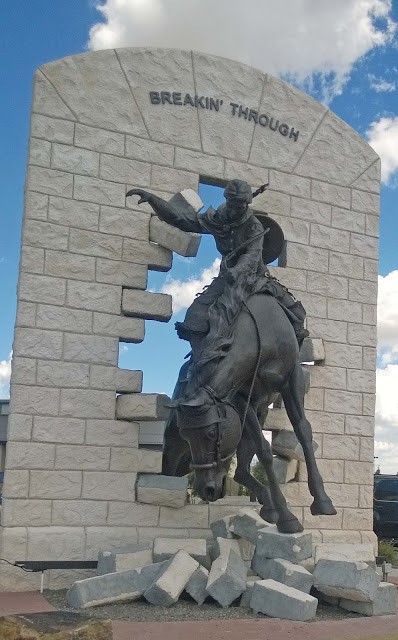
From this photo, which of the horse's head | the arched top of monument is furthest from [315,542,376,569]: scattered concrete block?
the arched top of monument

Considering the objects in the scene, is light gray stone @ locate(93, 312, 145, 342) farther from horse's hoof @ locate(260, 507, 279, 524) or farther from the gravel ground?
the gravel ground

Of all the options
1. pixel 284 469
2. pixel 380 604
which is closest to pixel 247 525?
pixel 380 604

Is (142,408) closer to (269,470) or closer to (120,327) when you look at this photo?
(120,327)

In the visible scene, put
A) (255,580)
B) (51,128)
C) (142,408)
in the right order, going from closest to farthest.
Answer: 1. (255,580)
2. (142,408)
3. (51,128)

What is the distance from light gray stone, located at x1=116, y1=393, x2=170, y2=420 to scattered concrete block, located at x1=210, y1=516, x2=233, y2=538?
1.07 metres

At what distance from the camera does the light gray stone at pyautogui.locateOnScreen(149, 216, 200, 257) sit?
6.88 meters

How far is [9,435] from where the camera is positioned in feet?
20.2

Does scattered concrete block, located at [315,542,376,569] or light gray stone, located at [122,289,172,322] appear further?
light gray stone, located at [122,289,172,322]

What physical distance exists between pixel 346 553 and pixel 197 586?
1.41 metres

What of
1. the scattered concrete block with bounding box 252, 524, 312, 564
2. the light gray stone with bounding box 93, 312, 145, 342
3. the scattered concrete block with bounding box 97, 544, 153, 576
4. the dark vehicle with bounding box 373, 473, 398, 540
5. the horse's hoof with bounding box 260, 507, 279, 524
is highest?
the light gray stone with bounding box 93, 312, 145, 342

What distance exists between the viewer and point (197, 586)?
204 inches

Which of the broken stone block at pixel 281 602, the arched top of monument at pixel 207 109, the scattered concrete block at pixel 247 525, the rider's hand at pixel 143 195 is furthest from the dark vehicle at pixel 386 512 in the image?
the rider's hand at pixel 143 195

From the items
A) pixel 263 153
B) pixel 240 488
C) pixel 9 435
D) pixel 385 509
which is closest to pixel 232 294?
pixel 9 435

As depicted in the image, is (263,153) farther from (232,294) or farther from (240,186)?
(232,294)
